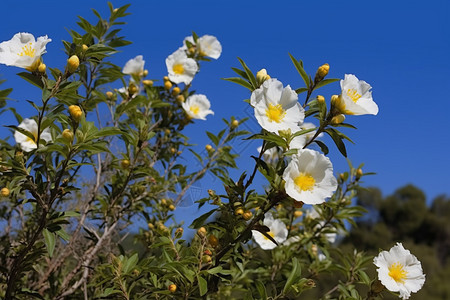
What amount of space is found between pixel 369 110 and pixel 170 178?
64.5 inches

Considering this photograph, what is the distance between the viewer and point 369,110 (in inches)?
56.4

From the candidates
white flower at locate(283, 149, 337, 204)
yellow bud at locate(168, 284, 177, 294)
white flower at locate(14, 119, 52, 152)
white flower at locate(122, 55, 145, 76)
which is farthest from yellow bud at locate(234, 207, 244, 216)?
white flower at locate(122, 55, 145, 76)

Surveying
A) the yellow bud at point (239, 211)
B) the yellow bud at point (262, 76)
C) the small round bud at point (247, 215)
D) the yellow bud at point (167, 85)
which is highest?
the yellow bud at point (167, 85)

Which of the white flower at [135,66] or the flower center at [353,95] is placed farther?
the white flower at [135,66]

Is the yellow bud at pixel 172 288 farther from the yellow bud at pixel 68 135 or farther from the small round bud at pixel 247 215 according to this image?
the yellow bud at pixel 68 135

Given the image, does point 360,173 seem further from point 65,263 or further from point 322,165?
point 65,263

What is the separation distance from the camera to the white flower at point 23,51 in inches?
57.6

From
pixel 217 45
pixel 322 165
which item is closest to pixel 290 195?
pixel 322 165

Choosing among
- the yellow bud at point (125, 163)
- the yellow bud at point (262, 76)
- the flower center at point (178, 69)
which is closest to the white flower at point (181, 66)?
the flower center at point (178, 69)

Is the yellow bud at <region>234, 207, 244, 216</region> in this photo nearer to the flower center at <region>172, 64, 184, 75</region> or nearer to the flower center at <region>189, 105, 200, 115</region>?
the flower center at <region>189, 105, 200, 115</region>

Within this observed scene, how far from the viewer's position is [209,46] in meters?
2.97

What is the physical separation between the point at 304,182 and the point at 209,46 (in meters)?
1.82

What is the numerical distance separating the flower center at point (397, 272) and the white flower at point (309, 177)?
0.44 m

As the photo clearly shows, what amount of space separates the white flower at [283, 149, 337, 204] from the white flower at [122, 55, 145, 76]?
70.0 inches
